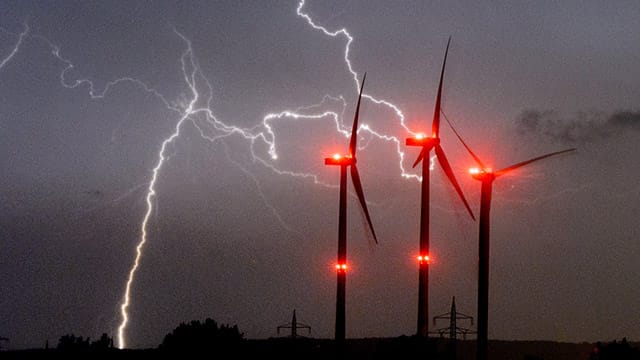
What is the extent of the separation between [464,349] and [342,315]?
73111 mm

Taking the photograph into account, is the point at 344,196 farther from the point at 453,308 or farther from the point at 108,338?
the point at 108,338

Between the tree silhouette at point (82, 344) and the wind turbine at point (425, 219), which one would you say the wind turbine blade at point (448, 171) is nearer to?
the wind turbine at point (425, 219)

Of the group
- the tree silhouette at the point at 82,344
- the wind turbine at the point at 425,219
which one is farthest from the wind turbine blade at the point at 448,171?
the tree silhouette at the point at 82,344

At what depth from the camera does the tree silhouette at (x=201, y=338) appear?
73.2 m

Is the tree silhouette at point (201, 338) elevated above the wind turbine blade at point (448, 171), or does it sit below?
below

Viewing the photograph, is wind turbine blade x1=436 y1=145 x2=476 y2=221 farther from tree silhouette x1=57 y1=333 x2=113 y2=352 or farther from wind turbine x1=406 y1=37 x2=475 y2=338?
tree silhouette x1=57 y1=333 x2=113 y2=352

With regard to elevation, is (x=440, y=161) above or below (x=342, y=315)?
above

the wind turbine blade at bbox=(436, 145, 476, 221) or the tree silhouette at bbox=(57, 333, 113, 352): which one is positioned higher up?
the wind turbine blade at bbox=(436, 145, 476, 221)

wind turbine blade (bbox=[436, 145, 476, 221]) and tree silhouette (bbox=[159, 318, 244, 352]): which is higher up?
wind turbine blade (bbox=[436, 145, 476, 221])

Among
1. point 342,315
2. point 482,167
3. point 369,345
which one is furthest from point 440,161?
point 369,345

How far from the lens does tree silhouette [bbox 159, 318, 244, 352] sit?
73188 millimetres

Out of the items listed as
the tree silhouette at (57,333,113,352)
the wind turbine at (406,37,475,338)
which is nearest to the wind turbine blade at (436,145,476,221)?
the wind turbine at (406,37,475,338)

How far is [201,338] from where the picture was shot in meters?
73.6

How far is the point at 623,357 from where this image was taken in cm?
5697
